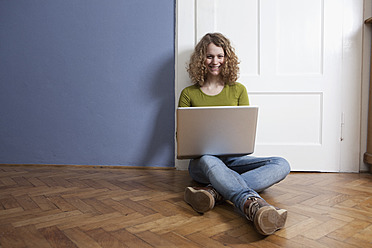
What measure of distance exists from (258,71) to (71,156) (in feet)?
5.06

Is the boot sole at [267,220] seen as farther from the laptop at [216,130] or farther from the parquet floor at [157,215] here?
the laptop at [216,130]

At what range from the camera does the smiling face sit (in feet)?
6.39

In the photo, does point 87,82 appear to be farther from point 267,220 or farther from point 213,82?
point 267,220

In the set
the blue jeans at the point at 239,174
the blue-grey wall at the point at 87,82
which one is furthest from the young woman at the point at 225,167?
the blue-grey wall at the point at 87,82

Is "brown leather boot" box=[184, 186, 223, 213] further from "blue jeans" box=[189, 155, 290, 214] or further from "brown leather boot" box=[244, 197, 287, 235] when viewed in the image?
"brown leather boot" box=[244, 197, 287, 235]

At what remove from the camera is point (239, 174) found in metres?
1.63

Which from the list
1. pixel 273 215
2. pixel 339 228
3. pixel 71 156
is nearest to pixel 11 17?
pixel 71 156

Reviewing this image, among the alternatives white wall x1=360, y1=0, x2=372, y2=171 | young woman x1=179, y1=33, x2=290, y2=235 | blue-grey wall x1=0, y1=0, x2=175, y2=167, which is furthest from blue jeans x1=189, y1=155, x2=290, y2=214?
white wall x1=360, y1=0, x2=372, y2=171

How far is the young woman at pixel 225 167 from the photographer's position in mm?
1163

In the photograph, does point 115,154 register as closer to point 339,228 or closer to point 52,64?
point 52,64

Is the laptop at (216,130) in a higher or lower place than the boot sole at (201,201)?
higher

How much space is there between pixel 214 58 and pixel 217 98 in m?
0.24

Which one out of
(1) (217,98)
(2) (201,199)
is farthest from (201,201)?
(1) (217,98)

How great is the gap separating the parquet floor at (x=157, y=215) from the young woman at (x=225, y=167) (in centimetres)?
6
